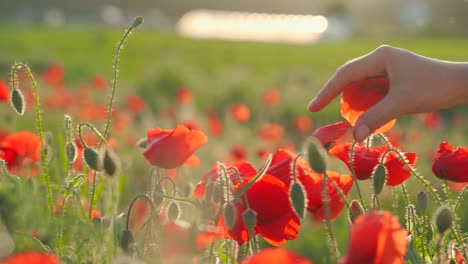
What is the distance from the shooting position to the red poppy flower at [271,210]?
1187 mm

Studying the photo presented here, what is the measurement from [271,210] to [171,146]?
0.26m

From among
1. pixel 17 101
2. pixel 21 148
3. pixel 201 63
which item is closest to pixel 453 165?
pixel 17 101

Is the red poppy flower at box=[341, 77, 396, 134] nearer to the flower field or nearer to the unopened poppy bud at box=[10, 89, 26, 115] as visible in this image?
the flower field

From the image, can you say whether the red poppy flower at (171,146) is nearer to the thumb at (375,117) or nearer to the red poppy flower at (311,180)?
the red poppy flower at (311,180)

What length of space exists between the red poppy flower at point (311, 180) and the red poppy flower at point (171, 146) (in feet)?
0.64

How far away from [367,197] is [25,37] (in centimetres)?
2001

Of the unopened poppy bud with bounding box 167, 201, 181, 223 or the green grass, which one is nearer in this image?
the unopened poppy bud with bounding box 167, 201, 181, 223

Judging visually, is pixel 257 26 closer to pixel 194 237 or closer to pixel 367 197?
pixel 367 197

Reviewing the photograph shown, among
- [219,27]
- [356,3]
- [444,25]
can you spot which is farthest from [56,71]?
[356,3]

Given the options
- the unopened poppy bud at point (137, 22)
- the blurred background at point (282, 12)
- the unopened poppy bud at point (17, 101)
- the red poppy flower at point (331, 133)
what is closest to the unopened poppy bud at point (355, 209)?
the red poppy flower at point (331, 133)

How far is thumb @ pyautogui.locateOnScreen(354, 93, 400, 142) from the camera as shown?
3.92 feet

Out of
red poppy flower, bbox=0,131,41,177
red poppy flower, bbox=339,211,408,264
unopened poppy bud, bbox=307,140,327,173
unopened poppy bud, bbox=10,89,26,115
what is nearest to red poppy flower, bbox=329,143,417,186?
unopened poppy bud, bbox=307,140,327,173

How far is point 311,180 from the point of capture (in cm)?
125

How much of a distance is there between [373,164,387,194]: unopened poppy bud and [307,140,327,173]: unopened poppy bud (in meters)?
0.15
